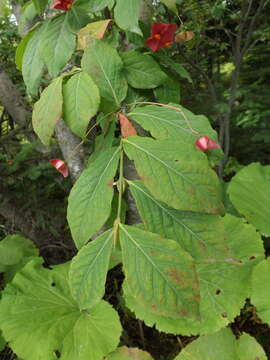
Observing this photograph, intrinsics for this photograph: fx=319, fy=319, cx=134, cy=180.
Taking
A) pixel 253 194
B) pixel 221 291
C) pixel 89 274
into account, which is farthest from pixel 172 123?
pixel 253 194

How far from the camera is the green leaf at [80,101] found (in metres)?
0.56

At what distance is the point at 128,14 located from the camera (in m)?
0.61

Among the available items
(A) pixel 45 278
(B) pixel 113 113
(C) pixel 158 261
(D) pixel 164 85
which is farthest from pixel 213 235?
(A) pixel 45 278

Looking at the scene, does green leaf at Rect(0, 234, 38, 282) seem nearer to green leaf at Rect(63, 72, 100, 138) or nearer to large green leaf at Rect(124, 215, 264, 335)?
large green leaf at Rect(124, 215, 264, 335)

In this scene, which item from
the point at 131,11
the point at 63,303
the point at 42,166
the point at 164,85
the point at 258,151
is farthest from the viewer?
the point at 258,151

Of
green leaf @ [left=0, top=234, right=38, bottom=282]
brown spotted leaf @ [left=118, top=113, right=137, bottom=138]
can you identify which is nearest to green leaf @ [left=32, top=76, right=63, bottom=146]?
brown spotted leaf @ [left=118, top=113, right=137, bottom=138]

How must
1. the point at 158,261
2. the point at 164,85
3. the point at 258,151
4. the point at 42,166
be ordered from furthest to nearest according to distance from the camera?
the point at 258,151 → the point at 42,166 → the point at 164,85 → the point at 158,261

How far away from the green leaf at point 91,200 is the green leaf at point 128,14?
9.7 inches

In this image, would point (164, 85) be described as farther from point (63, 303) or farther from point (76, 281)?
point (63, 303)

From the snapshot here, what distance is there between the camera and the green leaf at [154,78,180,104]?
0.76 metres

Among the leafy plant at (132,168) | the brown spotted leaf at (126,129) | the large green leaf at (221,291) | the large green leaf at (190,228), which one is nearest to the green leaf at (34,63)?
the leafy plant at (132,168)

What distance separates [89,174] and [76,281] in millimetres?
182

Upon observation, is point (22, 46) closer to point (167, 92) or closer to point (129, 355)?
point (167, 92)

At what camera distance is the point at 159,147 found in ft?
1.72
